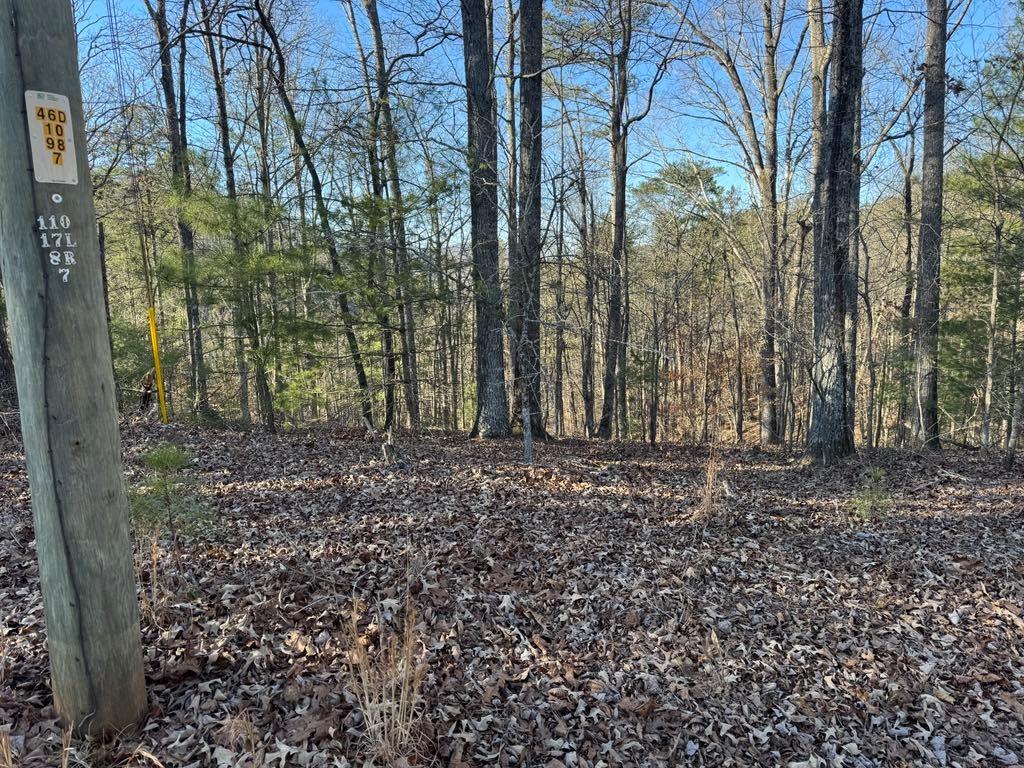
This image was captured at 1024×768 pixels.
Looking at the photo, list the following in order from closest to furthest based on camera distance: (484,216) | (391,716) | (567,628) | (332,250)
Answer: (391,716)
(567,628)
(332,250)
(484,216)

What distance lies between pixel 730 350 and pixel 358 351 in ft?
47.9

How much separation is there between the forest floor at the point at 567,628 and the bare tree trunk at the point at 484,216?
2.50m

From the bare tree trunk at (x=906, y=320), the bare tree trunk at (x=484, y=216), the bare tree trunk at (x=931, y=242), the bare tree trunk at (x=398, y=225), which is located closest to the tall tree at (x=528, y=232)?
the bare tree trunk at (x=484, y=216)

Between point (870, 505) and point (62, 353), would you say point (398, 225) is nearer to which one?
point (62, 353)

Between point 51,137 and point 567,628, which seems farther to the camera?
point 567,628

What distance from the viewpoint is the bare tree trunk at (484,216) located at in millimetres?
6766

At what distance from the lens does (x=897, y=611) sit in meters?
3.79

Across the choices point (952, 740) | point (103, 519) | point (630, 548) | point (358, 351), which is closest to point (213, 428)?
point (358, 351)

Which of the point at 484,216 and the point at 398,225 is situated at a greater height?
the point at 484,216

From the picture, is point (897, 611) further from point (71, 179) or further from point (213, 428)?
point (213, 428)

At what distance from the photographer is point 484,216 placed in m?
8.16

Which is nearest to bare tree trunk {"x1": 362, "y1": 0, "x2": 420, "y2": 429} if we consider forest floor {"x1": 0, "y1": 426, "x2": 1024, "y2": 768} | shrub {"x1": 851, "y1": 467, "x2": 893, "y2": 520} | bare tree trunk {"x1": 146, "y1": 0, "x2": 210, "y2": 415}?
forest floor {"x1": 0, "y1": 426, "x2": 1024, "y2": 768}

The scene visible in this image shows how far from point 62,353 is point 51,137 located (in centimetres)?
67

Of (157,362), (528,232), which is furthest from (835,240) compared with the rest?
(157,362)
